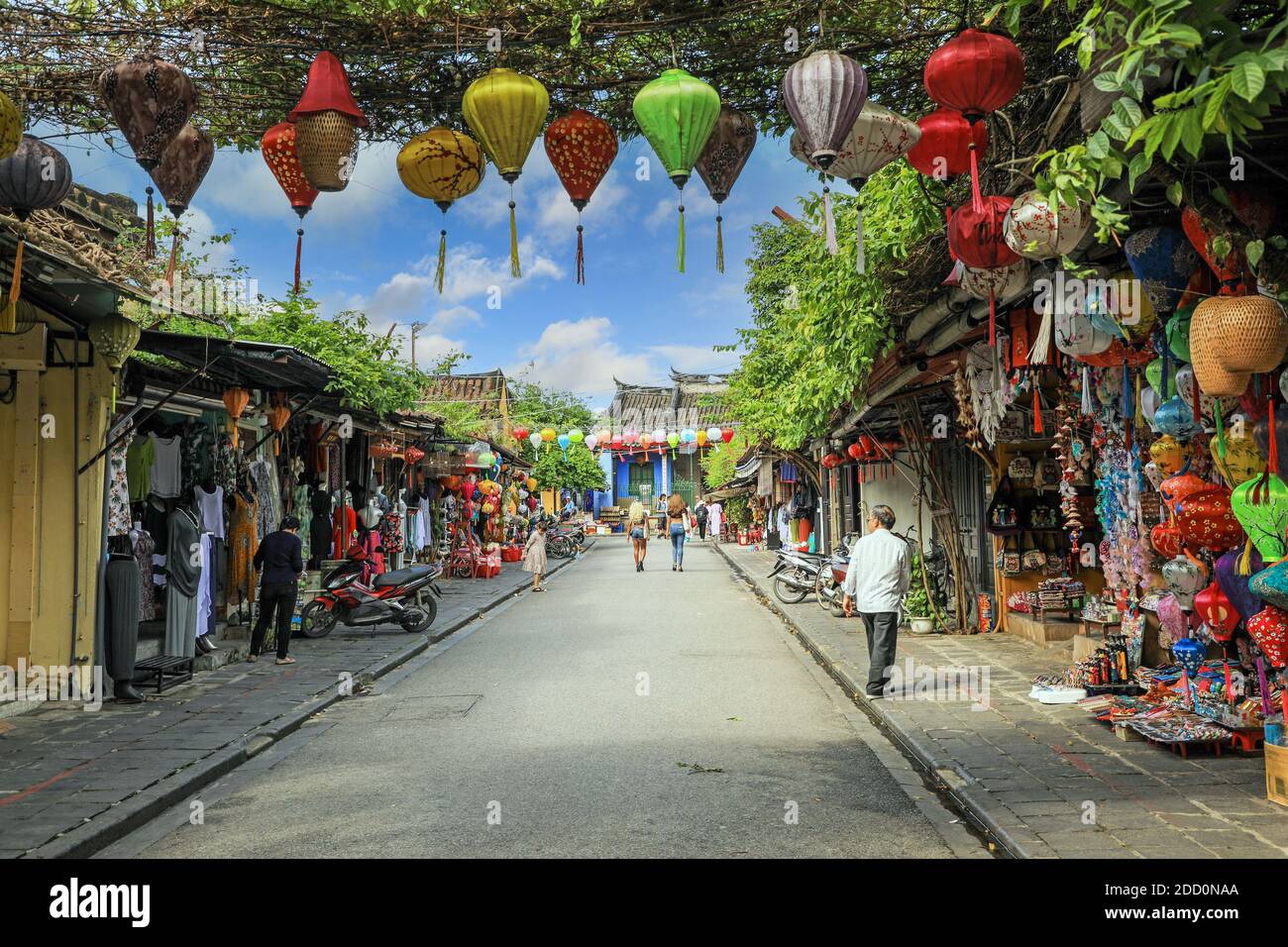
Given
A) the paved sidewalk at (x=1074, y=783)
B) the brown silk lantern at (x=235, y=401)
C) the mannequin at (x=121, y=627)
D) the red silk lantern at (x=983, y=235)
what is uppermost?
the red silk lantern at (x=983, y=235)

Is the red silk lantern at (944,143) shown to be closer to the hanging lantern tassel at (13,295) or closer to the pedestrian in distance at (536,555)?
the hanging lantern tassel at (13,295)

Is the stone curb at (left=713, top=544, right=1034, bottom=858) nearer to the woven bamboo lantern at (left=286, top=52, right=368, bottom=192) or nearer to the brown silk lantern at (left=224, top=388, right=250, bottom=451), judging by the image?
the woven bamboo lantern at (left=286, top=52, right=368, bottom=192)

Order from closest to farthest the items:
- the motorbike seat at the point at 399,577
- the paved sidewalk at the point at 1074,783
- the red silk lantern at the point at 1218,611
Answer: the paved sidewalk at the point at 1074,783, the red silk lantern at the point at 1218,611, the motorbike seat at the point at 399,577

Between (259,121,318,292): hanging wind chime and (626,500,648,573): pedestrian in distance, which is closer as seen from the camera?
(259,121,318,292): hanging wind chime

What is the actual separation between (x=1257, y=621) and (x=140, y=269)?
36.6ft

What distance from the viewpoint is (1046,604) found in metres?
12.1

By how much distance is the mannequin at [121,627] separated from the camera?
9.46 m

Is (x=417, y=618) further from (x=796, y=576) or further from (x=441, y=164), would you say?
(x=441, y=164)

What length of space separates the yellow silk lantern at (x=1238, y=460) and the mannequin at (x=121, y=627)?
896 centimetres

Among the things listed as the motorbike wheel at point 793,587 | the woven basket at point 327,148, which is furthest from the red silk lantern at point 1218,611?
the motorbike wheel at point 793,587

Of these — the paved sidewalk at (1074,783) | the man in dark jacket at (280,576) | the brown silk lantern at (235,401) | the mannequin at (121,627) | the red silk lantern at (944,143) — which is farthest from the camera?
the man in dark jacket at (280,576)

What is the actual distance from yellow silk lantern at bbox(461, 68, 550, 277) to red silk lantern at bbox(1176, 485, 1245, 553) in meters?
4.63

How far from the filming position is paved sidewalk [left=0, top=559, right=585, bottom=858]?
19.1 ft

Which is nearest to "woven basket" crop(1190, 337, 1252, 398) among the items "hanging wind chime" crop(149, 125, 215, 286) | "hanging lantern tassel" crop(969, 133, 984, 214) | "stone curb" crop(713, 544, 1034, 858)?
"hanging lantern tassel" crop(969, 133, 984, 214)
